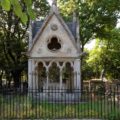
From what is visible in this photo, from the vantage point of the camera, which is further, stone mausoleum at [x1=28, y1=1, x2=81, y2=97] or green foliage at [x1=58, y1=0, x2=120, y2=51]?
green foliage at [x1=58, y1=0, x2=120, y2=51]

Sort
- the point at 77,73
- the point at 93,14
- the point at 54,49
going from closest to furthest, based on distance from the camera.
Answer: the point at 77,73, the point at 54,49, the point at 93,14

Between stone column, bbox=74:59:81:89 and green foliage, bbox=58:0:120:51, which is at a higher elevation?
green foliage, bbox=58:0:120:51

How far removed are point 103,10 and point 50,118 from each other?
23.0m

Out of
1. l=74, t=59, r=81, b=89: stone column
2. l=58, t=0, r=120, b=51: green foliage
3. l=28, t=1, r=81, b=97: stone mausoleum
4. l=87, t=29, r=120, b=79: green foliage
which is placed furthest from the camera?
l=87, t=29, r=120, b=79: green foliage

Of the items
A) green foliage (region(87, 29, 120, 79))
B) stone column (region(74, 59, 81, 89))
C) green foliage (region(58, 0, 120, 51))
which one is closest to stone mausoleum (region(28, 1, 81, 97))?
stone column (region(74, 59, 81, 89))

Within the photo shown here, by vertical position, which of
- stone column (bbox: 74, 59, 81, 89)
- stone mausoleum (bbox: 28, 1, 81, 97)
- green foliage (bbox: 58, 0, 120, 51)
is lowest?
stone column (bbox: 74, 59, 81, 89)

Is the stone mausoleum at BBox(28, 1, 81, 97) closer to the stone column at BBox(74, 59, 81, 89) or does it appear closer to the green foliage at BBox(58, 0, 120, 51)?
the stone column at BBox(74, 59, 81, 89)

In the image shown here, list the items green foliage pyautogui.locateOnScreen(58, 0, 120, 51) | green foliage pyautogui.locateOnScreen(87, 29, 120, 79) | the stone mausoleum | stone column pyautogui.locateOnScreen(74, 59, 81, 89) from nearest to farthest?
stone column pyautogui.locateOnScreen(74, 59, 81, 89)
the stone mausoleum
green foliage pyautogui.locateOnScreen(58, 0, 120, 51)
green foliage pyautogui.locateOnScreen(87, 29, 120, 79)

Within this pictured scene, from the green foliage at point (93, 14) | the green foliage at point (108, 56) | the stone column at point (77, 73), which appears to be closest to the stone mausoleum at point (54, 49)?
the stone column at point (77, 73)

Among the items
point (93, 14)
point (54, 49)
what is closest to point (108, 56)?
point (93, 14)

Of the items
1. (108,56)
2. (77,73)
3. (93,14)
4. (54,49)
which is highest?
(93,14)

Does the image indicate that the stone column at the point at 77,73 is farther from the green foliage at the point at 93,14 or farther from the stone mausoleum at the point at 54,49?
the green foliage at the point at 93,14

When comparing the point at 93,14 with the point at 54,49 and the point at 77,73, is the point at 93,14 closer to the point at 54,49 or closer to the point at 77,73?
the point at 54,49

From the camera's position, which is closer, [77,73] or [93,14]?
[77,73]
